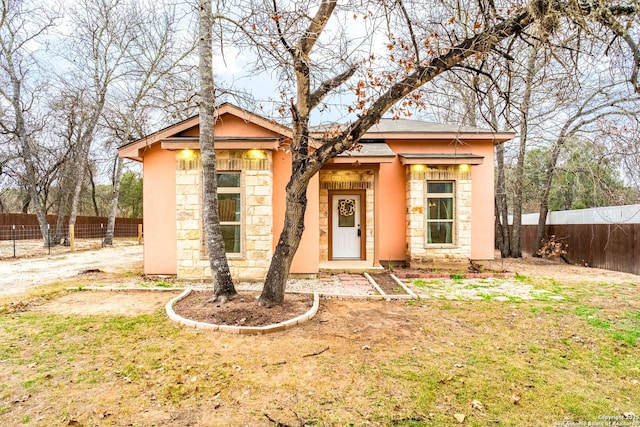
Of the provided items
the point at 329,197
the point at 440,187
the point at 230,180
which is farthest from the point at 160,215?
the point at 440,187

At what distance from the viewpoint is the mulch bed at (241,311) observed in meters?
4.87

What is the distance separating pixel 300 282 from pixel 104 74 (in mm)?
16083

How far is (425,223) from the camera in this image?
9.83m

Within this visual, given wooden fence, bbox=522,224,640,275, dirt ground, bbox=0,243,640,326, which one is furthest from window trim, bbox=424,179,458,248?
wooden fence, bbox=522,224,640,275

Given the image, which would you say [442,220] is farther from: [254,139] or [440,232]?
[254,139]

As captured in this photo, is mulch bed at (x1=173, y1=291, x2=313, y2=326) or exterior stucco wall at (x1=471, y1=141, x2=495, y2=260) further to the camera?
exterior stucco wall at (x1=471, y1=141, x2=495, y2=260)

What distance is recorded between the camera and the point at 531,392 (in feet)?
10.3

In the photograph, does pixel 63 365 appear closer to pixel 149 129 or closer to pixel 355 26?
pixel 355 26

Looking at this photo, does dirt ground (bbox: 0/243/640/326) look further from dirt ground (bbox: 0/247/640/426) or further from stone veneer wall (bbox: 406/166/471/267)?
stone veneer wall (bbox: 406/166/471/267)

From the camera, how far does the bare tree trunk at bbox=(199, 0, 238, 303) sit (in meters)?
5.46

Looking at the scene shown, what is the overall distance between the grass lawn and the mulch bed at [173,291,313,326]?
340mm

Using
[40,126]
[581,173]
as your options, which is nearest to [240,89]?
[581,173]

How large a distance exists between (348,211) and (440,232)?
9.20 ft

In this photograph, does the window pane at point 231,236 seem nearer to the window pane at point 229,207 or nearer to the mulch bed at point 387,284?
the window pane at point 229,207
